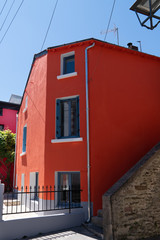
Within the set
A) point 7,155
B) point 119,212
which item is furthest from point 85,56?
point 7,155

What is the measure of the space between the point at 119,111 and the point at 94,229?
503cm

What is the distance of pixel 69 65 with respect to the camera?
1058 centimetres

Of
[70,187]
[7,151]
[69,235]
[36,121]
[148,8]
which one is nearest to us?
[148,8]

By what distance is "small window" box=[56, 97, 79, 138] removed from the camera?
9484 mm

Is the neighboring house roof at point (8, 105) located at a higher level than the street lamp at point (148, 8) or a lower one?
higher

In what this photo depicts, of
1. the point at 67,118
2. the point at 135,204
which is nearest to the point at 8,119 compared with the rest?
the point at 67,118

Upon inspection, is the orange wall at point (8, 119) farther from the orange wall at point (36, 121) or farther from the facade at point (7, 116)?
the orange wall at point (36, 121)

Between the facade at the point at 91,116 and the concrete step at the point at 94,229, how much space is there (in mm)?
618

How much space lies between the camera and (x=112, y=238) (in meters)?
5.97

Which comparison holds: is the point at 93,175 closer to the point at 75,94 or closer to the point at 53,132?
the point at 53,132

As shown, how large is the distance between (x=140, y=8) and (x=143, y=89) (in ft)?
21.0

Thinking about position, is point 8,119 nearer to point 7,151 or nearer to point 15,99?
point 15,99

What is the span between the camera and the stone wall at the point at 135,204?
620 centimetres

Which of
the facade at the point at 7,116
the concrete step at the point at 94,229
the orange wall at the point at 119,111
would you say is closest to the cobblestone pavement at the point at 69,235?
the concrete step at the point at 94,229
